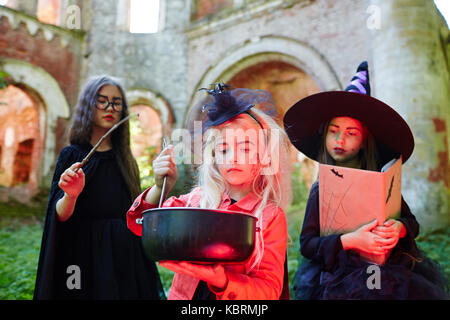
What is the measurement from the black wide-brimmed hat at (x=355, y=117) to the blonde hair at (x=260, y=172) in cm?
53

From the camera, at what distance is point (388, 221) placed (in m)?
1.74

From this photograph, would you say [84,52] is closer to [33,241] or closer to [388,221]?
[33,241]

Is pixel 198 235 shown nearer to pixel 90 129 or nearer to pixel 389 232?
pixel 389 232

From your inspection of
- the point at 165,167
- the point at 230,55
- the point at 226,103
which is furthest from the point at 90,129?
the point at 230,55

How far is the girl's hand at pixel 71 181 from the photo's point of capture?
6.12ft

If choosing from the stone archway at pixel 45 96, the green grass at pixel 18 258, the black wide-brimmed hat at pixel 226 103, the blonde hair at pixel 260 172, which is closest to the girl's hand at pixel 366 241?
the blonde hair at pixel 260 172

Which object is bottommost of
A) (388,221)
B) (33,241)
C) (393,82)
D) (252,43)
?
(33,241)

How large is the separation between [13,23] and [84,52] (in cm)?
163

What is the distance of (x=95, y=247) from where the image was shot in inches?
87.1

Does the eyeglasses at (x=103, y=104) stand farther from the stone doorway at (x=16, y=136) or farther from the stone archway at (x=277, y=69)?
the stone doorway at (x=16, y=136)

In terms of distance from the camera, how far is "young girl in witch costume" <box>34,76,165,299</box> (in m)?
2.12

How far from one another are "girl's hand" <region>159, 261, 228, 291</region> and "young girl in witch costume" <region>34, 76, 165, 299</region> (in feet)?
3.06

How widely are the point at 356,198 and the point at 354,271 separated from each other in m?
0.33

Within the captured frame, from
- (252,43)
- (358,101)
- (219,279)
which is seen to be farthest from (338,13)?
(219,279)
